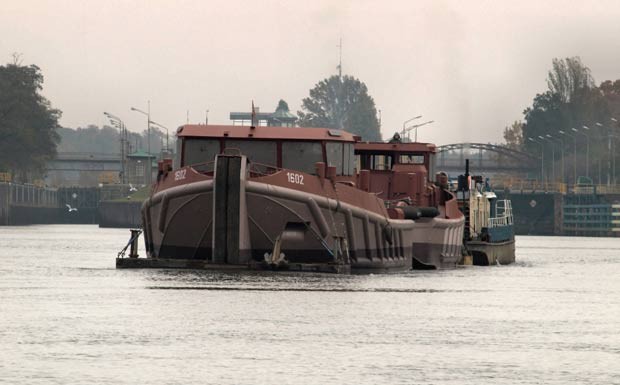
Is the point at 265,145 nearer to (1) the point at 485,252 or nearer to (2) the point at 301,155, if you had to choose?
(2) the point at 301,155

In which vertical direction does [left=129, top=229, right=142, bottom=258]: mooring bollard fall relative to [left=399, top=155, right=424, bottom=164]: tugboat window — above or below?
below

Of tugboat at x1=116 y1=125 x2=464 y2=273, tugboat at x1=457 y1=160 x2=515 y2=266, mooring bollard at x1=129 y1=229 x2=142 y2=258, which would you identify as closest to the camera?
tugboat at x1=116 y1=125 x2=464 y2=273

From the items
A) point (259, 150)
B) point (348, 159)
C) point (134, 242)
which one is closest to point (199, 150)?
point (259, 150)

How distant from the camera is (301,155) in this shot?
65.1 meters

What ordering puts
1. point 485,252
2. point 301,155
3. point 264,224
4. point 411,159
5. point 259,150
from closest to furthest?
point 264,224 → point 259,150 → point 301,155 → point 411,159 → point 485,252

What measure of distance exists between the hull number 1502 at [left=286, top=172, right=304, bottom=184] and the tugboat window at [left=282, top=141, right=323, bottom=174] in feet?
9.63

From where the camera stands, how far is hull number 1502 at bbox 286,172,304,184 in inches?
2430

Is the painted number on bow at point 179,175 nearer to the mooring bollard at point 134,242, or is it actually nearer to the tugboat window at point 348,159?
the mooring bollard at point 134,242

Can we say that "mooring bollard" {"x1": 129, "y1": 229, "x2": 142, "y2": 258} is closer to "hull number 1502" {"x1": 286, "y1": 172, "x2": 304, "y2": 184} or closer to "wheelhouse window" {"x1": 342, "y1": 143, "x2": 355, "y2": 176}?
"wheelhouse window" {"x1": 342, "y1": 143, "x2": 355, "y2": 176}

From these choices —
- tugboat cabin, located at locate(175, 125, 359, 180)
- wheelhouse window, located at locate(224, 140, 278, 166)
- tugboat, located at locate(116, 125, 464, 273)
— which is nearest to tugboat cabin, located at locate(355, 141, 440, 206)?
tugboat, located at locate(116, 125, 464, 273)

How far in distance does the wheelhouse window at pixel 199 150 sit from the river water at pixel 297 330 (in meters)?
5.03

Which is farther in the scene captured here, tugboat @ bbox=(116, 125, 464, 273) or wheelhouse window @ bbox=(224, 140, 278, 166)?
wheelhouse window @ bbox=(224, 140, 278, 166)

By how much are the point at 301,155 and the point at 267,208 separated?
4.11 meters

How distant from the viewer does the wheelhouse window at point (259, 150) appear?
64.6 m
